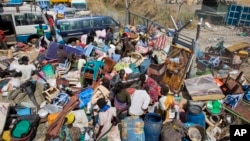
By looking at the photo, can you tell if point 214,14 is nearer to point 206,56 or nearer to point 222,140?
point 206,56

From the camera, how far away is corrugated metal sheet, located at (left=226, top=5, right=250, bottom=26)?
19953 millimetres

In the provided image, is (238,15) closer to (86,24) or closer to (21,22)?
(86,24)

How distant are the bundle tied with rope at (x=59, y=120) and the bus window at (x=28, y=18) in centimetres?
734

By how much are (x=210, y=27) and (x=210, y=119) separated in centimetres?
1488

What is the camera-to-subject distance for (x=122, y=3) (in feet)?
79.7

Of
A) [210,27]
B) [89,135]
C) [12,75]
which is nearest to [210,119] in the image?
[89,135]

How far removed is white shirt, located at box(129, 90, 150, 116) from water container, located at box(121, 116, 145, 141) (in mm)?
671

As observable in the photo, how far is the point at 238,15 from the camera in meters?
20.5

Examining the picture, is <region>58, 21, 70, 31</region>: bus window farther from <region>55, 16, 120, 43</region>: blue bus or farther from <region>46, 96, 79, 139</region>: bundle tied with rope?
<region>46, 96, 79, 139</region>: bundle tied with rope

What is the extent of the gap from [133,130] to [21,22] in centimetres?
1011

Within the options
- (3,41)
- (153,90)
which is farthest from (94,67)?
(3,41)

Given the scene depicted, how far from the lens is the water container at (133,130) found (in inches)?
234

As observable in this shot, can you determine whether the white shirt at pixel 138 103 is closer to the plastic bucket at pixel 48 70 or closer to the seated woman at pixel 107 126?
the seated woman at pixel 107 126

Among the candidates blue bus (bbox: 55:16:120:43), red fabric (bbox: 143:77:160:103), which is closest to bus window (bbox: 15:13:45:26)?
blue bus (bbox: 55:16:120:43)
